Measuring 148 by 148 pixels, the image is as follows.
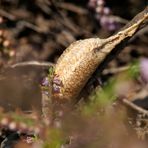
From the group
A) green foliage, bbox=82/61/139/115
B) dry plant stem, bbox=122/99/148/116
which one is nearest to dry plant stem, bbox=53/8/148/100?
green foliage, bbox=82/61/139/115

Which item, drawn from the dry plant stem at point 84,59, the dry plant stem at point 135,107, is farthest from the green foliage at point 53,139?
the dry plant stem at point 135,107

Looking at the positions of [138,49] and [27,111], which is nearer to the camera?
[27,111]

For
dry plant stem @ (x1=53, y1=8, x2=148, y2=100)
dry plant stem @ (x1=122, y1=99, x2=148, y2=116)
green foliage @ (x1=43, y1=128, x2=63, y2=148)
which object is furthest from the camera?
dry plant stem @ (x1=122, y1=99, x2=148, y2=116)

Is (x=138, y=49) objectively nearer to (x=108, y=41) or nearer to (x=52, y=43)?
(x=52, y=43)

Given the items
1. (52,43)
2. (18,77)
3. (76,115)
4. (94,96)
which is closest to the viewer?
(76,115)

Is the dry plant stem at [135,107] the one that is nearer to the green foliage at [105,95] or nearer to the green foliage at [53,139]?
the green foliage at [105,95]

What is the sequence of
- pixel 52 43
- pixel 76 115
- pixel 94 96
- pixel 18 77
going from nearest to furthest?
1. pixel 76 115
2. pixel 94 96
3. pixel 18 77
4. pixel 52 43

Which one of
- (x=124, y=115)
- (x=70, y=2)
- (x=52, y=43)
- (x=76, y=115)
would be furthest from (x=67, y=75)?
(x=70, y=2)

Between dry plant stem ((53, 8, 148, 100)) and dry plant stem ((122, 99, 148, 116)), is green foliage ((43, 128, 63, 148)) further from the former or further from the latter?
dry plant stem ((122, 99, 148, 116))
